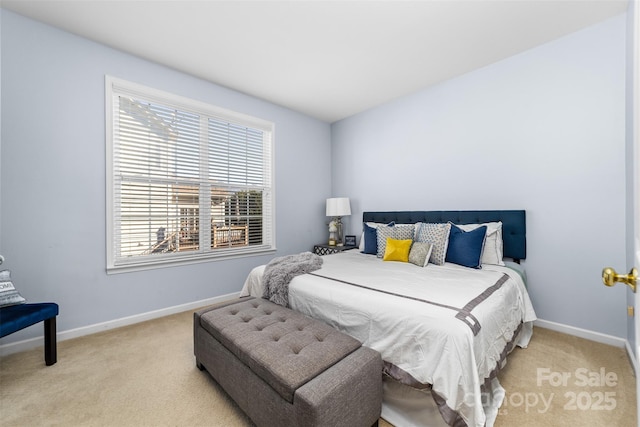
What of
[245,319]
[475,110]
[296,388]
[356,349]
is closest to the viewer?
[296,388]

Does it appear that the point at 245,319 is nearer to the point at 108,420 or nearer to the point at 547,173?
the point at 108,420

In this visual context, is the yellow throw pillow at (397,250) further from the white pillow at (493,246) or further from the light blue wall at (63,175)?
the light blue wall at (63,175)

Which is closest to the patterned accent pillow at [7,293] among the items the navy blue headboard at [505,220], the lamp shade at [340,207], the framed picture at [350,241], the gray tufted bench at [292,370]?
the gray tufted bench at [292,370]

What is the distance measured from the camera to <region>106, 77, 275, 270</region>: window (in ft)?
8.63

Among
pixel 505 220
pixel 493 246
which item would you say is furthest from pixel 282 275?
pixel 505 220

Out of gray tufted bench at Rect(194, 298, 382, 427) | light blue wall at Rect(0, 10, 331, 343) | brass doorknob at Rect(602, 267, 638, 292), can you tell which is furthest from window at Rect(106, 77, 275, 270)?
brass doorknob at Rect(602, 267, 638, 292)

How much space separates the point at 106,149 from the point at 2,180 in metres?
0.72

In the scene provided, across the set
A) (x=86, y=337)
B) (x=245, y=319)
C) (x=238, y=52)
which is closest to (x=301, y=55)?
(x=238, y=52)

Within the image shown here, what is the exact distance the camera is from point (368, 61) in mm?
2766

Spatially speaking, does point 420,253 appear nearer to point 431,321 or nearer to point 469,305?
point 469,305

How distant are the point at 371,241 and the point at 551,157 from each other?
187 centimetres

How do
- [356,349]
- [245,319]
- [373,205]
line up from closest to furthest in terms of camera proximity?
[356,349], [245,319], [373,205]

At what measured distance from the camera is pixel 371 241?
3.16m

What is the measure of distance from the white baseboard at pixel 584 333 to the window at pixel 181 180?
10.2 ft
